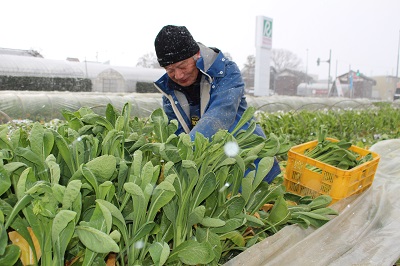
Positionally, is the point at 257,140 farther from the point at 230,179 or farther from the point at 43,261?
the point at 43,261

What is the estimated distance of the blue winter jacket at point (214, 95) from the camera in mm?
1901

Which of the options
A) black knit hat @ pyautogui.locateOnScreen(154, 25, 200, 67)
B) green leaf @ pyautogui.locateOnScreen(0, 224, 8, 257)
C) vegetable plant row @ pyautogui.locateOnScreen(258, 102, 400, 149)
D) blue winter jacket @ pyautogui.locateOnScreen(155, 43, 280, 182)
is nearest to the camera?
green leaf @ pyautogui.locateOnScreen(0, 224, 8, 257)

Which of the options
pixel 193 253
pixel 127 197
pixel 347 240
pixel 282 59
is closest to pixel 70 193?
pixel 127 197

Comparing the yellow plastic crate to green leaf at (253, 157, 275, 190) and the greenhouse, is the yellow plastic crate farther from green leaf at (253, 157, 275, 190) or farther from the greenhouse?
the greenhouse

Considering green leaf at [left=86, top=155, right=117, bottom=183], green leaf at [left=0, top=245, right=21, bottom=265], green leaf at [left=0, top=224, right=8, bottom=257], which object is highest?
green leaf at [left=86, top=155, right=117, bottom=183]

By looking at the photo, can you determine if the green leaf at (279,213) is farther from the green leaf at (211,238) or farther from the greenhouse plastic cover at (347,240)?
the green leaf at (211,238)

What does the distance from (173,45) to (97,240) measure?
135 centimetres

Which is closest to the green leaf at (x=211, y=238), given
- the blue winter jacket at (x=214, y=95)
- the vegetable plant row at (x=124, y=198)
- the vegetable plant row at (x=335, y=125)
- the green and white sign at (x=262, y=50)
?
the vegetable plant row at (x=124, y=198)

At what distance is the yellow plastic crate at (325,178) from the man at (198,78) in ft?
0.39

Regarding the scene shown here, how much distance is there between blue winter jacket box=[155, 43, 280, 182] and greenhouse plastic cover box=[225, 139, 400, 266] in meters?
0.50

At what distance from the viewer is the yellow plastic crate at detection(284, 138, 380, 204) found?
1945 mm

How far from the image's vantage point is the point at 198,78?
2219 millimetres

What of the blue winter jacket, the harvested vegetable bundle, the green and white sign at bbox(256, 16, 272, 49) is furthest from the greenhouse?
the harvested vegetable bundle

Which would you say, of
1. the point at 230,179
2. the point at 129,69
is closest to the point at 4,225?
the point at 230,179
